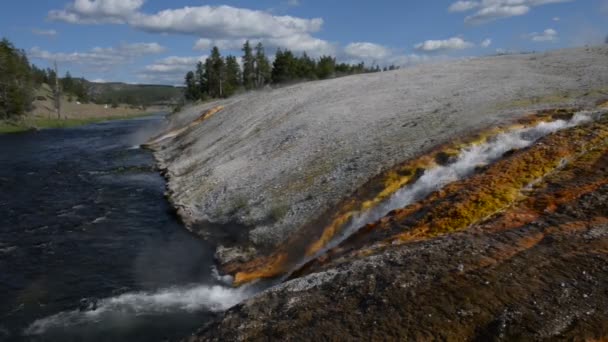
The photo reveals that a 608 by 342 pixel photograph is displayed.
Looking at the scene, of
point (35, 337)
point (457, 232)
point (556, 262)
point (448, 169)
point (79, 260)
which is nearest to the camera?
point (556, 262)

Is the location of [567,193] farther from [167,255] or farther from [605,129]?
[167,255]

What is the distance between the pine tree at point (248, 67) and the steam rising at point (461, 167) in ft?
302

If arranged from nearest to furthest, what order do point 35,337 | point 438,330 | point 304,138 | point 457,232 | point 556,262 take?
point 438,330
point 556,262
point 457,232
point 35,337
point 304,138

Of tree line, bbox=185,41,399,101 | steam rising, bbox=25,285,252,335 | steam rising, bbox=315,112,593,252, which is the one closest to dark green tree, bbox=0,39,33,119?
tree line, bbox=185,41,399,101

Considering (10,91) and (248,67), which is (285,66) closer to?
(248,67)

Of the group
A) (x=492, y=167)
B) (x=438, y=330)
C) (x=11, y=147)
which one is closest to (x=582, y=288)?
(x=438, y=330)

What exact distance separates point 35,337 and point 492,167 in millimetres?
12619

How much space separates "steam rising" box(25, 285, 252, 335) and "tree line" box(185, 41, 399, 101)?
79664 millimetres

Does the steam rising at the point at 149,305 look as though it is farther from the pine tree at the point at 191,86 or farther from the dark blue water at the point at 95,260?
the pine tree at the point at 191,86

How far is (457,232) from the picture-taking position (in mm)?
10211

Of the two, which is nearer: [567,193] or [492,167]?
[567,193]

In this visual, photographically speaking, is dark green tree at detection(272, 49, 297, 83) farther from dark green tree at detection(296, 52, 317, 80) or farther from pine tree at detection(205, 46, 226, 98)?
pine tree at detection(205, 46, 226, 98)

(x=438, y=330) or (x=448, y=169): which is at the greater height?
(x=448, y=169)

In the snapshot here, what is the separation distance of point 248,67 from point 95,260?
307 feet
